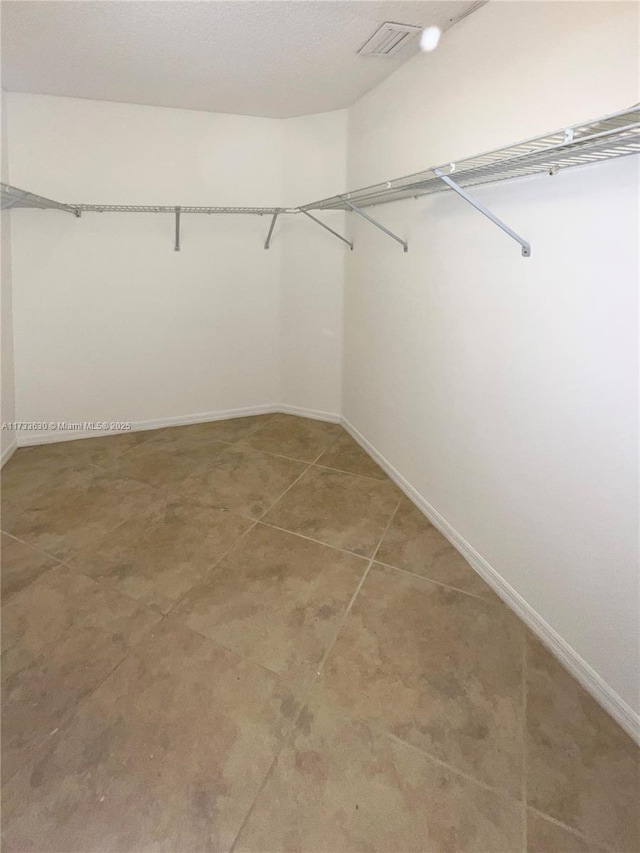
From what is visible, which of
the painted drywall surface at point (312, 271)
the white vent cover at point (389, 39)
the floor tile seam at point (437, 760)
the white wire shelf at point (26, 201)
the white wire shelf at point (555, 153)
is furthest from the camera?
the painted drywall surface at point (312, 271)

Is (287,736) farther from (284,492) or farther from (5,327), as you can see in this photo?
(5,327)

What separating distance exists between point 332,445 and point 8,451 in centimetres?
212

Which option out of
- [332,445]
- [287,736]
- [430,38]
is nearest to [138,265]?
[332,445]

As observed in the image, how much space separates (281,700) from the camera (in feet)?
4.65

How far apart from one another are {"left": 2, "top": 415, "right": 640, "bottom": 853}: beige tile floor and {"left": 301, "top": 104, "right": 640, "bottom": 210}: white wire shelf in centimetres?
153

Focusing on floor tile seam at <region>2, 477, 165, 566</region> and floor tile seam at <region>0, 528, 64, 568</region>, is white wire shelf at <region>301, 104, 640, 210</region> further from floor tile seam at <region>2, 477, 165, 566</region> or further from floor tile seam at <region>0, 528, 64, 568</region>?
floor tile seam at <region>0, 528, 64, 568</region>

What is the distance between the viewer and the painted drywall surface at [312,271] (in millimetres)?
3172

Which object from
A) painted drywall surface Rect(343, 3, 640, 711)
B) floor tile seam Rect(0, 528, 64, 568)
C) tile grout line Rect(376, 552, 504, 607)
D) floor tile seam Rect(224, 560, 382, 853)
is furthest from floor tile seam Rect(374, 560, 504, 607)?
floor tile seam Rect(0, 528, 64, 568)

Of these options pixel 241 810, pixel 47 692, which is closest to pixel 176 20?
pixel 47 692

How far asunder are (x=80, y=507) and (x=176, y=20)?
2.27 meters

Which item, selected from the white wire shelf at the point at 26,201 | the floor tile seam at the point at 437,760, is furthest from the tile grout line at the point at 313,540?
the white wire shelf at the point at 26,201

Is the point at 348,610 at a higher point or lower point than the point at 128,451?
lower

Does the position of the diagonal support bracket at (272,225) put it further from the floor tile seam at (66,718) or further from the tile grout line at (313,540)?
the floor tile seam at (66,718)

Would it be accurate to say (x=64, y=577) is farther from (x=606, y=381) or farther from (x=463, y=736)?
(x=606, y=381)
